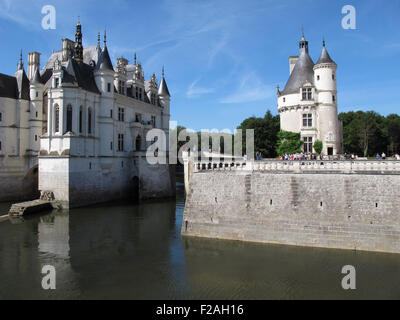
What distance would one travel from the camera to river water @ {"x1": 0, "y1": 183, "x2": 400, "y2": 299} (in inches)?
470

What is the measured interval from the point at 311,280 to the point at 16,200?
31.9 metres

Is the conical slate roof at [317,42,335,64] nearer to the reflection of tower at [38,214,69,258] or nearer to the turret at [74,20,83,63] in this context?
the turret at [74,20,83,63]

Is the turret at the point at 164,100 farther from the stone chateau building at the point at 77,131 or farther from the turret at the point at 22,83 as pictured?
the turret at the point at 22,83

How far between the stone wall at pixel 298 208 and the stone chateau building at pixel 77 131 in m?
16.0

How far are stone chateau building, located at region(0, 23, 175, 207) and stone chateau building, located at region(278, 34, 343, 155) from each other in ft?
52.1

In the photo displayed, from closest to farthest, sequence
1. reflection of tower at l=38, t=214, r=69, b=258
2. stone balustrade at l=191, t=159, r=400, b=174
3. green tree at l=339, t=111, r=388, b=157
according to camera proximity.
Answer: stone balustrade at l=191, t=159, r=400, b=174
reflection of tower at l=38, t=214, r=69, b=258
green tree at l=339, t=111, r=388, b=157

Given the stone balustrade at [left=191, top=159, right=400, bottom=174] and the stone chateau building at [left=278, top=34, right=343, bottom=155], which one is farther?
the stone chateau building at [left=278, top=34, right=343, bottom=155]

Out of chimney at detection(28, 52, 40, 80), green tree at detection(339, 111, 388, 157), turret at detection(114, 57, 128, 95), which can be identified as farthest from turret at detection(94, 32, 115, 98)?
green tree at detection(339, 111, 388, 157)

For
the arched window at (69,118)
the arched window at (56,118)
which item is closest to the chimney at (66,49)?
the arched window at (56,118)

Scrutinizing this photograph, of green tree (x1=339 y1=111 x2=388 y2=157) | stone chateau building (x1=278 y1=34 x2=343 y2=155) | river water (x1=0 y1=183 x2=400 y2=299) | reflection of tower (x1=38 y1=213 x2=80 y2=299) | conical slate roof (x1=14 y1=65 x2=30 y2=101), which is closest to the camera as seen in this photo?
river water (x1=0 y1=183 x2=400 y2=299)

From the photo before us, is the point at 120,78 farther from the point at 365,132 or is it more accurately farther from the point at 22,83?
the point at 365,132

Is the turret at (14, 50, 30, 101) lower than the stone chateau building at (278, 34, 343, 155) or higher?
higher

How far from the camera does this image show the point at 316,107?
29.5 meters

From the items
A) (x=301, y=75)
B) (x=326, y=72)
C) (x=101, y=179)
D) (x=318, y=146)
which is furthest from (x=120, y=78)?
(x=318, y=146)
